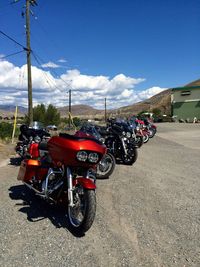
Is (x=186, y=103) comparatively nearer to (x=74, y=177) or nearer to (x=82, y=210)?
(x=74, y=177)

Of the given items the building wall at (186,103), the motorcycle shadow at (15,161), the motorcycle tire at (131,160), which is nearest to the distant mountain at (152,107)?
the building wall at (186,103)

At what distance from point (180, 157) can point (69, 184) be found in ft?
→ 24.6

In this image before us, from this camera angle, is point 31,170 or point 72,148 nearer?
point 72,148

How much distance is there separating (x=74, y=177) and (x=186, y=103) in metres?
43.6

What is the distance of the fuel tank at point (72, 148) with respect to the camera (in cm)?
428

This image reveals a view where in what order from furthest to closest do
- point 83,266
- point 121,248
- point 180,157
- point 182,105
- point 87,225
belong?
point 182,105 < point 180,157 < point 87,225 < point 121,248 < point 83,266

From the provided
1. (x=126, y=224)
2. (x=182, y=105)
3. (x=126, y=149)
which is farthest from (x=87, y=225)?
(x=182, y=105)

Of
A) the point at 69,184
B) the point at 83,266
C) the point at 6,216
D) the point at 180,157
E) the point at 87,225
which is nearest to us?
the point at 83,266

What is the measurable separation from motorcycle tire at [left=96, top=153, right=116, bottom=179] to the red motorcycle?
2.56 meters

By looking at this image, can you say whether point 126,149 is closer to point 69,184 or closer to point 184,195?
point 184,195

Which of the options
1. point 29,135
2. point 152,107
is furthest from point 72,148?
point 152,107

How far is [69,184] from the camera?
439 cm

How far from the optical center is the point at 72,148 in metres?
4.28

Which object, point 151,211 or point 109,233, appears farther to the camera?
point 151,211
